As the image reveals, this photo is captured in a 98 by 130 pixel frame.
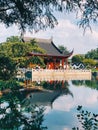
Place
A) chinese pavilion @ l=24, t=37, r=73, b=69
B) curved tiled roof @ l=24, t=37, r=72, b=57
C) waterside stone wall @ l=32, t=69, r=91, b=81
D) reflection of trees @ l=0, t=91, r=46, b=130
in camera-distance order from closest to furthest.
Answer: reflection of trees @ l=0, t=91, r=46, b=130 < waterside stone wall @ l=32, t=69, r=91, b=81 < chinese pavilion @ l=24, t=37, r=73, b=69 < curved tiled roof @ l=24, t=37, r=72, b=57

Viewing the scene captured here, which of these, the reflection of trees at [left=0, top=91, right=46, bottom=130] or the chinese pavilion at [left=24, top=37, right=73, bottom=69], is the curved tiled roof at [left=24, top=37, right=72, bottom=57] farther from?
the reflection of trees at [left=0, top=91, right=46, bottom=130]

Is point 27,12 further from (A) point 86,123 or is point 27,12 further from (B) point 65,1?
(A) point 86,123

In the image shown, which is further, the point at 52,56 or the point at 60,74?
the point at 52,56

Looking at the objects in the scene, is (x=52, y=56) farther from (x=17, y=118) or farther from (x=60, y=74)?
(x=17, y=118)

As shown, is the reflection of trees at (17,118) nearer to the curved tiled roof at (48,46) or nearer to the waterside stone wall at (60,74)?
the waterside stone wall at (60,74)

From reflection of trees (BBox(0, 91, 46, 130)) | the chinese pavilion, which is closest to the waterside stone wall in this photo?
the chinese pavilion

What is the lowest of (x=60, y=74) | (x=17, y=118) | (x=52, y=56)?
(x=60, y=74)

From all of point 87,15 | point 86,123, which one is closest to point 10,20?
point 87,15

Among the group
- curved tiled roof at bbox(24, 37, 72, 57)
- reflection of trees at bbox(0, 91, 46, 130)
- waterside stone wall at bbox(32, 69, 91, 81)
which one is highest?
reflection of trees at bbox(0, 91, 46, 130)

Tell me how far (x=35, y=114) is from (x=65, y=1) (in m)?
1.77

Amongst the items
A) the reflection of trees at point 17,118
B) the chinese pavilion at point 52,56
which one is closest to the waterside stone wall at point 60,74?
the chinese pavilion at point 52,56

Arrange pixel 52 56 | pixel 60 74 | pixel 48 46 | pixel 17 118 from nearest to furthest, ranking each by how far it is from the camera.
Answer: pixel 17 118 → pixel 60 74 → pixel 52 56 → pixel 48 46

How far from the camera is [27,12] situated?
5.30 metres

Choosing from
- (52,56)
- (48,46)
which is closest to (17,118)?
(52,56)
